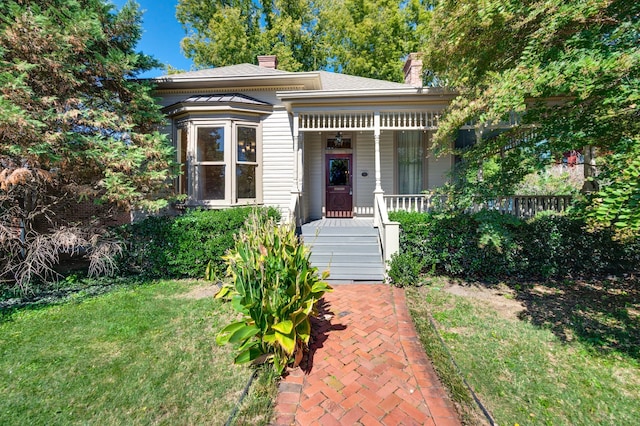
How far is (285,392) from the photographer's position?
2678 mm

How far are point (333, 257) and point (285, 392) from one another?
12.5 feet

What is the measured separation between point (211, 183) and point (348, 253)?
4.15m

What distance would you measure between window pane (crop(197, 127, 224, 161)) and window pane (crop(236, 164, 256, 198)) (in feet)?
1.95

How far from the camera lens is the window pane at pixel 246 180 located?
7.83 m

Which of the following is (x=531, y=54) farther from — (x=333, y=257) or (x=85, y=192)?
(x=85, y=192)

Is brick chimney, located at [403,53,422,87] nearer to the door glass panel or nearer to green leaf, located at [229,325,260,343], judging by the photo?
the door glass panel

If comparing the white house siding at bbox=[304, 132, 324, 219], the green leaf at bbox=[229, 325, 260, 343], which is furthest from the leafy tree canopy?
the green leaf at bbox=[229, 325, 260, 343]

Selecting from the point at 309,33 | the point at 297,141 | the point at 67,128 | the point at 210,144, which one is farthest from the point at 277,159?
the point at 309,33

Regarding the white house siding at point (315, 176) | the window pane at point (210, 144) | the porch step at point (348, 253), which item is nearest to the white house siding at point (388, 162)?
the white house siding at point (315, 176)

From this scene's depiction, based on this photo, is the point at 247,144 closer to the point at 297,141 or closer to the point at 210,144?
the point at 210,144

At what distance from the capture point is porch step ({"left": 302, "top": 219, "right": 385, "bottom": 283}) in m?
5.89

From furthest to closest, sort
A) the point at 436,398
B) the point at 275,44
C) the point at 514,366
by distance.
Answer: the point at 275,44
the point at 514,366
the point at 436,398

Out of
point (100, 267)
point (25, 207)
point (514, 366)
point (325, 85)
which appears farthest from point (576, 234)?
point (25, 207)

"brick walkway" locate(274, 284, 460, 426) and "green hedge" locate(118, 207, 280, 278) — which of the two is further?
"green hedge" locate(118, 207, 280, 278)
